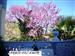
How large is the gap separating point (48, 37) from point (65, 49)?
563 millimetres

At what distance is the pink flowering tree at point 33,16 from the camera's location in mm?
5887

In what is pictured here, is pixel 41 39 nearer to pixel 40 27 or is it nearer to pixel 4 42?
pixel 40 27

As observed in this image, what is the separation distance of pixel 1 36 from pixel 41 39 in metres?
1.12

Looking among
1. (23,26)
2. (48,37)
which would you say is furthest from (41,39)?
(23,26)

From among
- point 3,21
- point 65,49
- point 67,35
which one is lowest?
point 65,49

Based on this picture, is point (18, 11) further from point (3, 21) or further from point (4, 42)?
point (4, 42)

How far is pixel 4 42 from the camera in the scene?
5.99 m

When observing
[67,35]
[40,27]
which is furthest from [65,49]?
[40,27]

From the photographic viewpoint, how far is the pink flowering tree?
5887mm

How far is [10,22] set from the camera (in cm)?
592

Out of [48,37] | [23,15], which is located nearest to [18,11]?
[23,15]

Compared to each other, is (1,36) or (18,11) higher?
(18,11)

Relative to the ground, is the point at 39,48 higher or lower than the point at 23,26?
lower

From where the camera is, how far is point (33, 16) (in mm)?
5934
